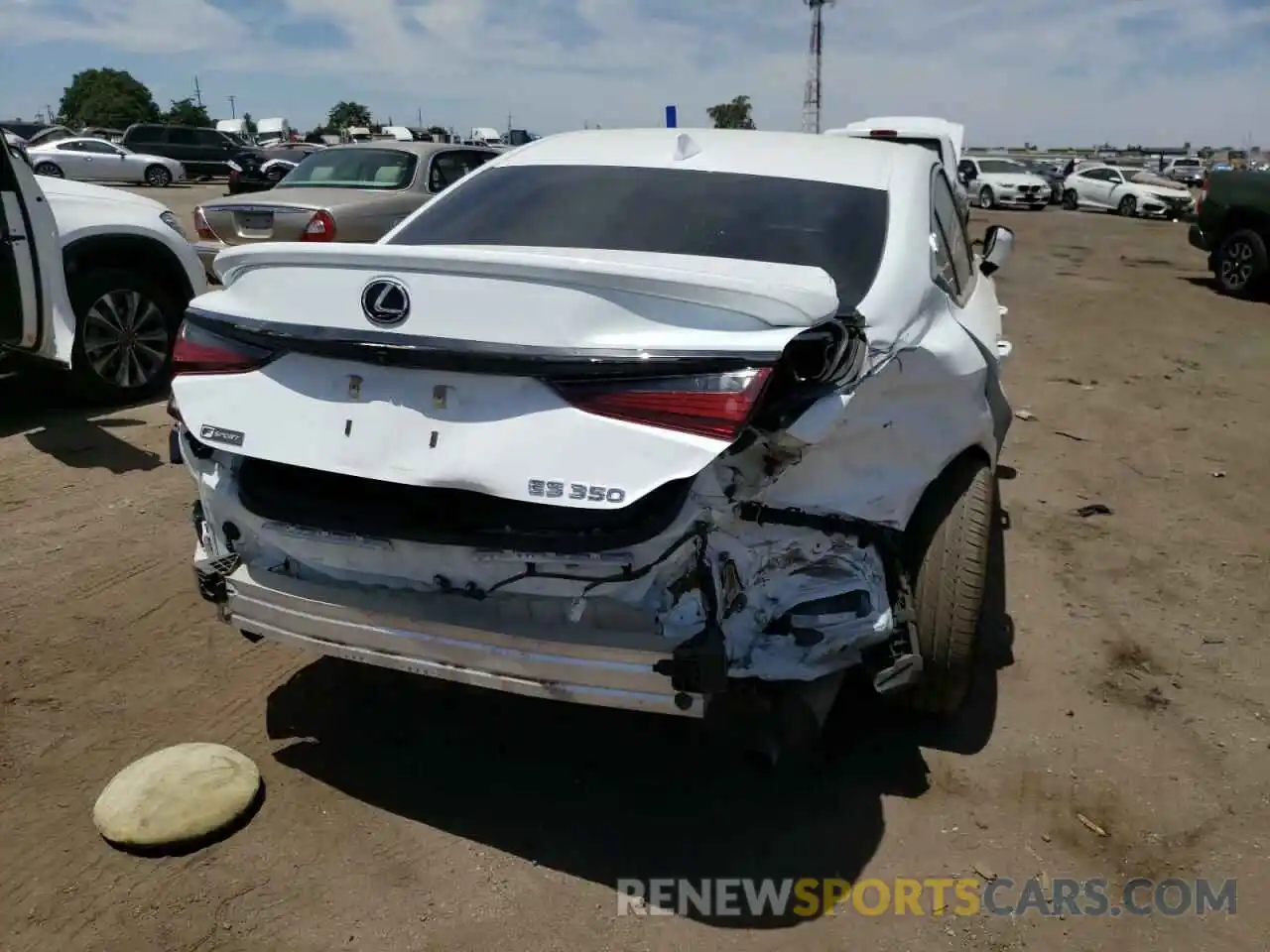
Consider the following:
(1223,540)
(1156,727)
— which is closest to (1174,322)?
(1223,540)

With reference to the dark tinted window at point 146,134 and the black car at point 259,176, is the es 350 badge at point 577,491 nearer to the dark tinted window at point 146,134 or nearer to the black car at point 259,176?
the black car at point 259,176

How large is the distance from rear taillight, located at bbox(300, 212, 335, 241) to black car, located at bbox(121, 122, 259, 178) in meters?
27.9

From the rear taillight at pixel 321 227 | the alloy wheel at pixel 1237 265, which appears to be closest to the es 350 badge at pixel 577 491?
the rear taillight at pixel 321 227

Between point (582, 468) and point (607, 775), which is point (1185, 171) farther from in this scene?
point (582, 468)

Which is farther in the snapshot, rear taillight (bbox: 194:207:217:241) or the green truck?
the green truck

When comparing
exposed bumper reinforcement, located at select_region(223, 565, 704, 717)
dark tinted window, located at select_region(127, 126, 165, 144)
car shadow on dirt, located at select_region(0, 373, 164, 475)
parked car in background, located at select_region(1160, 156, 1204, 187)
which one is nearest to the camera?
exposed bumper reinforcement, located at select_region(223, 565, 704, 717)

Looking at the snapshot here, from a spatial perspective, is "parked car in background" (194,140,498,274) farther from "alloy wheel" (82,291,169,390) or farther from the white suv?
"alloy wheel" (82,291,169,390)

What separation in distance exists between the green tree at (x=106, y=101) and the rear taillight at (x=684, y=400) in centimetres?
7139

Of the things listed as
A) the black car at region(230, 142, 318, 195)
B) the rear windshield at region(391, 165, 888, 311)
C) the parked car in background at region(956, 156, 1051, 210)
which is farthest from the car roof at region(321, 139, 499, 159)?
the parked car in background at region(956, 156, 1051, 210)

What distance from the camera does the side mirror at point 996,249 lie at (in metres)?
4.68

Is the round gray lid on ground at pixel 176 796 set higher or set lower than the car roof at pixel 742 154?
lower

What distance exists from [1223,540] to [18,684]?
4978mm

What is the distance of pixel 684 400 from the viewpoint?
2.09 m

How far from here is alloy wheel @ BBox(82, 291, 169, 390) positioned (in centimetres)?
605
